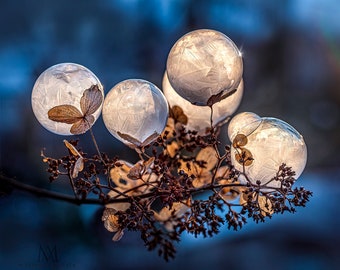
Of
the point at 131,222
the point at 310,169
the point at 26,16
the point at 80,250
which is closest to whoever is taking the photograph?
the point at 131,222

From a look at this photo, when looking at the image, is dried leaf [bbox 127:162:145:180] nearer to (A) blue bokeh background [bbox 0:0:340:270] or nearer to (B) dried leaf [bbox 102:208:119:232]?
(B) dried leaf [bbox 102:208:119:232]

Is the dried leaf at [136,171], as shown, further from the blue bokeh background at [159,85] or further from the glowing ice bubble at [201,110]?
the blue bokeh background at [159,85]

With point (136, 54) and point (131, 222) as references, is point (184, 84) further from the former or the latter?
point (136, 54)

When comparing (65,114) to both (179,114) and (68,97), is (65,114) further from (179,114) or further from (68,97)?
(179,114)

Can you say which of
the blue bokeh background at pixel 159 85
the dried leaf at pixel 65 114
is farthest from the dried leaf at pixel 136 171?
the blue bokeh background at pixel 159 85

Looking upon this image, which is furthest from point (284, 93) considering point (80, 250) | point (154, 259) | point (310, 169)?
point (80, 250)

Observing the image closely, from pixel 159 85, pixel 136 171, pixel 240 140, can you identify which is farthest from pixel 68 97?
pixel 159 85
